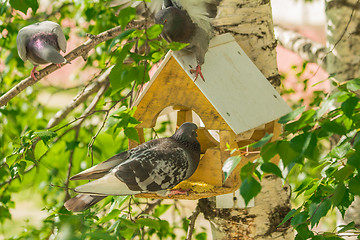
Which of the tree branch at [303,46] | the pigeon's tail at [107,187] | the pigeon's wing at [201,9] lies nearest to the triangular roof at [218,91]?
the pigeon's wing at [201,9]

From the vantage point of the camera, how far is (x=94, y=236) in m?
1.23

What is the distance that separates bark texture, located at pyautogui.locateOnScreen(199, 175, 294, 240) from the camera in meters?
2.21

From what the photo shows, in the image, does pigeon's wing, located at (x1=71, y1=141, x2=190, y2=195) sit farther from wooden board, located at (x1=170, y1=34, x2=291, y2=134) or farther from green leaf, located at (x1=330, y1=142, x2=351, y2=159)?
green leaf, located at (x1=330, y1=142, x2=351, y2=159)

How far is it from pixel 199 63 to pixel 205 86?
94 mm

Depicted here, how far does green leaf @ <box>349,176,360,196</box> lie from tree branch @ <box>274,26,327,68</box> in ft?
6.59

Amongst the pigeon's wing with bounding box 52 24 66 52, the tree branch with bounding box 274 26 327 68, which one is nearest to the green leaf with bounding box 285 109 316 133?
the pigeon's wing with bounding box 52 24 66 52

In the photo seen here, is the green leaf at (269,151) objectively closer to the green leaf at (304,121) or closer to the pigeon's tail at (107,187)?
A: the green leaf at (304,121)

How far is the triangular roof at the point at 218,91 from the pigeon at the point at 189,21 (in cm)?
4

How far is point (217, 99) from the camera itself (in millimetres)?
1803

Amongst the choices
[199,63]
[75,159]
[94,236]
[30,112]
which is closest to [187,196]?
[199,63]

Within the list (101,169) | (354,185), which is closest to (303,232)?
(354,185)

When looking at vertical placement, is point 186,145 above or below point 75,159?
above

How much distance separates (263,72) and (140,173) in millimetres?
861

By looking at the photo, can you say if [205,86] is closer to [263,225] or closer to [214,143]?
[214,143]
